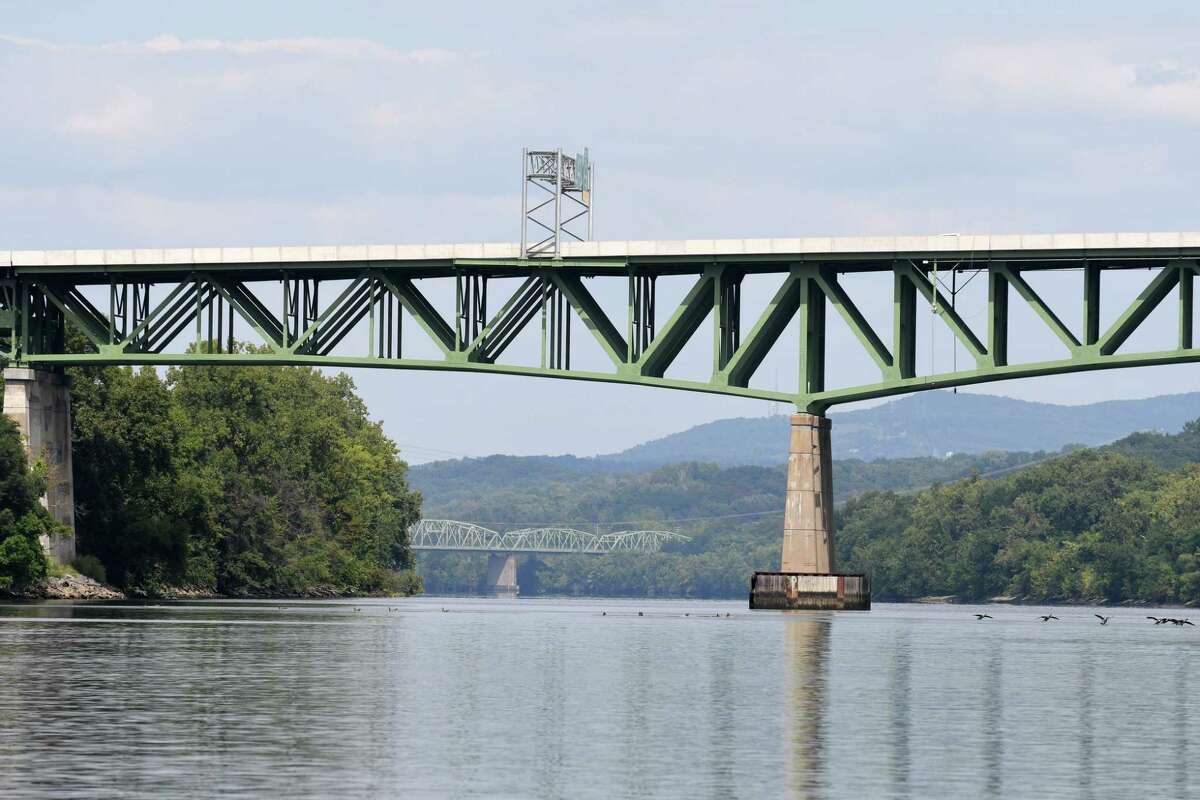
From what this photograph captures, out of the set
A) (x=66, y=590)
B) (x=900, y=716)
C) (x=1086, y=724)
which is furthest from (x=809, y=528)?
(x=1086, y=724)

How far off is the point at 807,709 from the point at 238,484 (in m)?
104

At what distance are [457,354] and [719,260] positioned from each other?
1172 cm

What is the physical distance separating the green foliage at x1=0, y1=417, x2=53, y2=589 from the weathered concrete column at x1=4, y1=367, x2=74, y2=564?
3.28 metres

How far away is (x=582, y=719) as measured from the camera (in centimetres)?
3597

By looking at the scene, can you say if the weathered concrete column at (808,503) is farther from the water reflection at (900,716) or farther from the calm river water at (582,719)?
the water reflection at (900,716)

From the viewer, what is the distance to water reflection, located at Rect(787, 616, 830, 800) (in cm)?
2819

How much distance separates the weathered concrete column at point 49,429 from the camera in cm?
10344

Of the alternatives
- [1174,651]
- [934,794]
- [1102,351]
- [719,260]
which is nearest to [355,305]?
[719,260]

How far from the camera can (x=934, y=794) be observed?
2700 centimetres

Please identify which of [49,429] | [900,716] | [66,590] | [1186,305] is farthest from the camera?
[49,429]

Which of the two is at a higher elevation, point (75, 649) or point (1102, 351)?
point (1102, 351)

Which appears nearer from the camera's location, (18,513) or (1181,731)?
(1181,731)

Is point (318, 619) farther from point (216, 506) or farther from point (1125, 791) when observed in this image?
point (1125, 791)

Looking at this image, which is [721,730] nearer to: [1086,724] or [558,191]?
[1086,724]
